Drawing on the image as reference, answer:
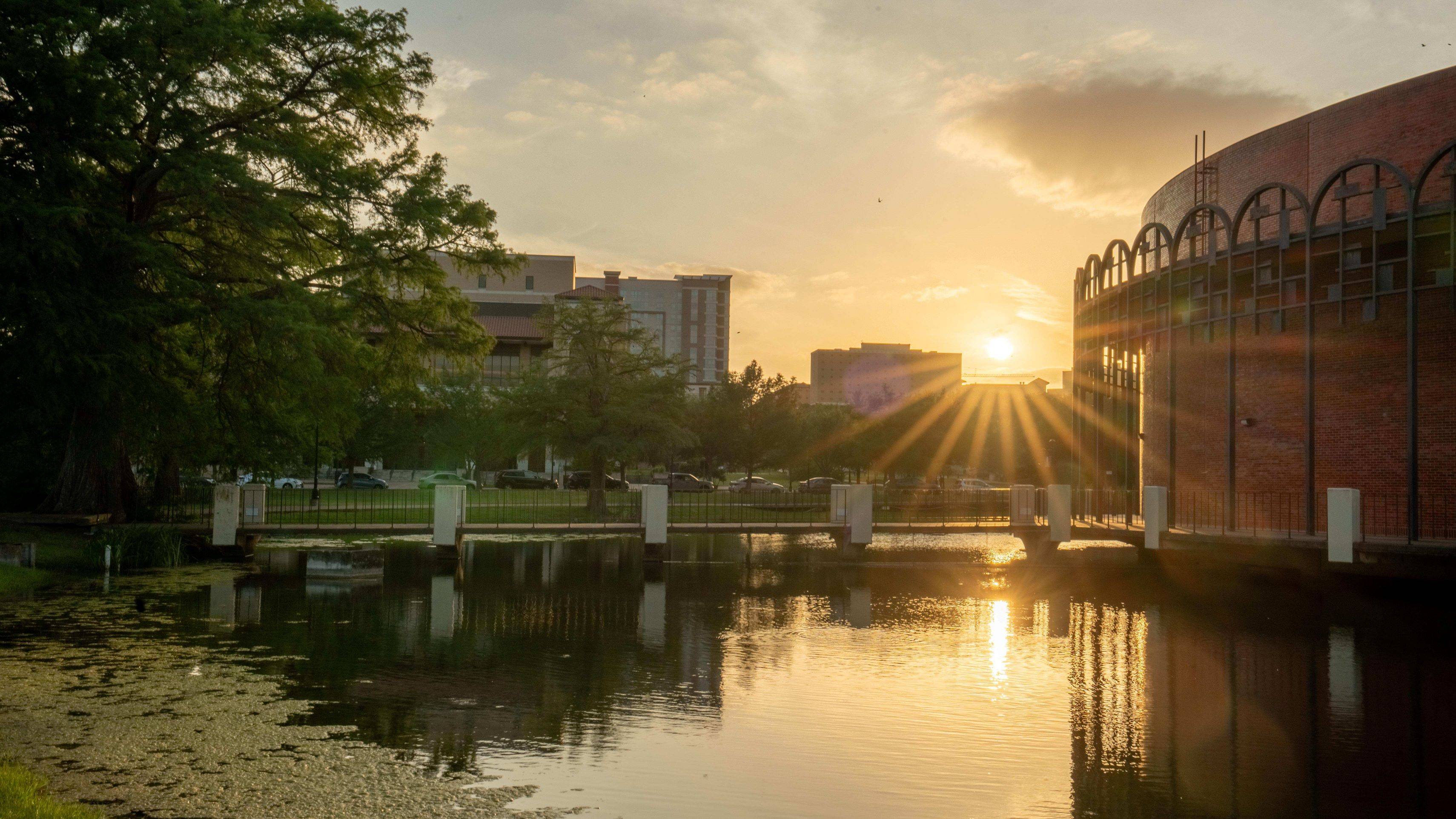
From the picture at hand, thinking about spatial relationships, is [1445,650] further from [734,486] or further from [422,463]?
[422,463]

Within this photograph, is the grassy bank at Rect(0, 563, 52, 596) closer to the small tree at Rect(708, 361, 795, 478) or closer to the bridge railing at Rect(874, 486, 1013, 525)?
the bridge railing at Rect(874, 486, 1013, 525)

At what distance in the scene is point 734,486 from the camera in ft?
211

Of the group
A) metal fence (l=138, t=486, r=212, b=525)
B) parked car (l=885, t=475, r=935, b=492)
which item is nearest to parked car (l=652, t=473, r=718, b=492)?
parked car (l=885, t=475, r=935, b=492)

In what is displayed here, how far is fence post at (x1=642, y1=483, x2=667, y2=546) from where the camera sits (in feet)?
88.7

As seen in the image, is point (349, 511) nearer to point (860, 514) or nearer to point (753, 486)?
point (860, 514)

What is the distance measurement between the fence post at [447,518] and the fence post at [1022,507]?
14.8 m

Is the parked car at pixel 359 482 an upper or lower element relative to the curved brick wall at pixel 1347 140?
lower

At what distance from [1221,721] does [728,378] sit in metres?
58.5

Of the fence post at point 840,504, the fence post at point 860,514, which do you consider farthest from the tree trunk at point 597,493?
the fence post at point 860,514

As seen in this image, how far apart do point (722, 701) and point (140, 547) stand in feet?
61.3

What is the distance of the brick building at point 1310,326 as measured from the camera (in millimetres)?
23594

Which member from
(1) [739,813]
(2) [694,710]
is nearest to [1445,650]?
(2) [694,710]

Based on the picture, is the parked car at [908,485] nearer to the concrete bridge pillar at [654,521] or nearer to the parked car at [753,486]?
the parked car at [753,486]

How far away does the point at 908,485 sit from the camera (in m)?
61.4
